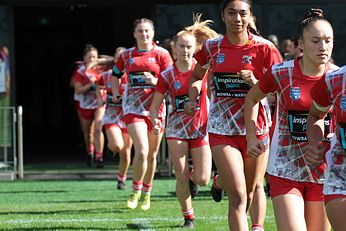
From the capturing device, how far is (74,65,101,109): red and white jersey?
17.8 metres

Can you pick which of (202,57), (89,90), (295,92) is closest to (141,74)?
(202,57)

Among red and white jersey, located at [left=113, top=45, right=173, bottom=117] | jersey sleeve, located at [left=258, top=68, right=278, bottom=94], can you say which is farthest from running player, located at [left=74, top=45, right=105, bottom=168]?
jersey sleeve, located at [left=258, top=68, right=278, bottom=94]

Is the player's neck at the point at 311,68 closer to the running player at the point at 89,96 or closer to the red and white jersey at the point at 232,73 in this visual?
the red and white jersey at the point at 232,73

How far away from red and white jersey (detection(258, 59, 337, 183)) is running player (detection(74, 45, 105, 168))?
Result: 417 inches

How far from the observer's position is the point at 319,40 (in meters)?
6.38

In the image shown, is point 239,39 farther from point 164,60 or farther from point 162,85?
point 164,60

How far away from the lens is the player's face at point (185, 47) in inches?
392

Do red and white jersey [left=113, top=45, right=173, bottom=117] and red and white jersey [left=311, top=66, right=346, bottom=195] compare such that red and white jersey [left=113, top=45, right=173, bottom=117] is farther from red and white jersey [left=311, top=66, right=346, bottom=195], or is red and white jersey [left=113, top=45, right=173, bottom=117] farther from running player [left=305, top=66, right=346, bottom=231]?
red and white jersey [left=311, top=66, right=346, bottom=195]

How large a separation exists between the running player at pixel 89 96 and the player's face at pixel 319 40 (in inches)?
433

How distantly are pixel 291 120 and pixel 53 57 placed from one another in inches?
849

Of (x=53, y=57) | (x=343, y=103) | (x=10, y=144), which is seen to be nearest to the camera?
(x=343, y=103)

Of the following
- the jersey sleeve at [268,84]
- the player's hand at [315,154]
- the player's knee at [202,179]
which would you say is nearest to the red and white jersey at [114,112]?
the player's knee at [202,179]

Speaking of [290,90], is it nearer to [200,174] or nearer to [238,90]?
[238,90]

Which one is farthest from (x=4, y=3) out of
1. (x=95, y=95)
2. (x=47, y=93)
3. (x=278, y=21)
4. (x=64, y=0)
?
(x=47, y=93)
